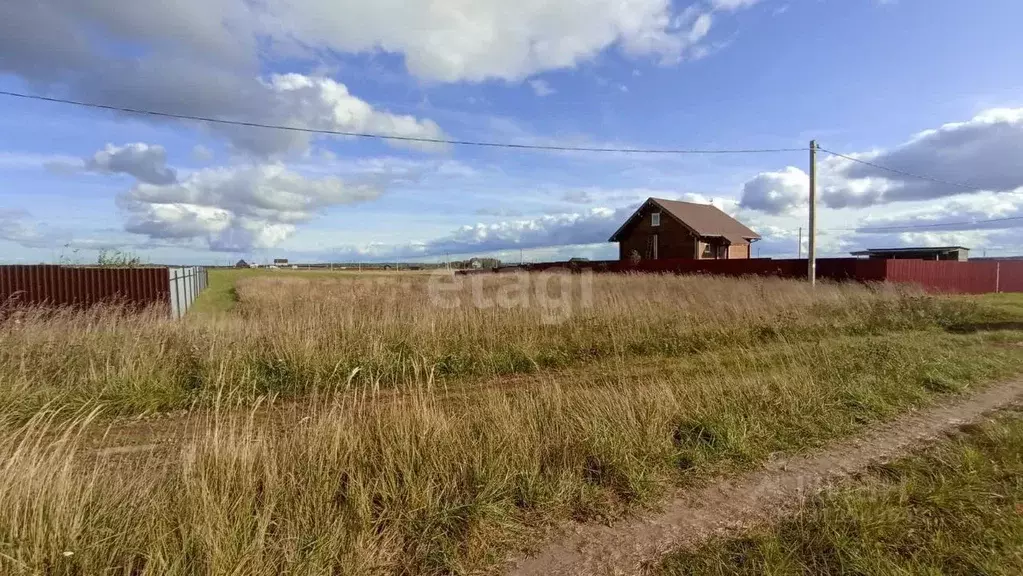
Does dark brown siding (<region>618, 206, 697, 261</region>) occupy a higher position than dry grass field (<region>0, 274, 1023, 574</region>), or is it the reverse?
dark brown siding (<region>618, 206, 697, 261</region>)

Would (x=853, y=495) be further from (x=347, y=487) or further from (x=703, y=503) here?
(x=347, y=487)

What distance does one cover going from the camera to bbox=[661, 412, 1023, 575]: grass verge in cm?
268

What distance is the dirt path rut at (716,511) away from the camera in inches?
112

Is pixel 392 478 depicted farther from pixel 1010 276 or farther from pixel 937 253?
pixel 937 253

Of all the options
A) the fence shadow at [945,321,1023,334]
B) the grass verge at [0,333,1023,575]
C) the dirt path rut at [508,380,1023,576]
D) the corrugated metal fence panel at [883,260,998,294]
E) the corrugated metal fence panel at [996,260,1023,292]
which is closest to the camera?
the grass verge at [0,333,1023,575]

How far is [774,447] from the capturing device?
450 cm

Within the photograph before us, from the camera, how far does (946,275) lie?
2383 cm

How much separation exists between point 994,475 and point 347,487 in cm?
490

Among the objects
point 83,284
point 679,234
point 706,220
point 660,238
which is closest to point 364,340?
point 83,284

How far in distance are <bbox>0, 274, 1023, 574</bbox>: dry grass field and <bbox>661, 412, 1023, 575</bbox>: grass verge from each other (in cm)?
78

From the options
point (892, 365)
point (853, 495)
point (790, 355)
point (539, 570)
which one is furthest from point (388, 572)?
point (892, 365)

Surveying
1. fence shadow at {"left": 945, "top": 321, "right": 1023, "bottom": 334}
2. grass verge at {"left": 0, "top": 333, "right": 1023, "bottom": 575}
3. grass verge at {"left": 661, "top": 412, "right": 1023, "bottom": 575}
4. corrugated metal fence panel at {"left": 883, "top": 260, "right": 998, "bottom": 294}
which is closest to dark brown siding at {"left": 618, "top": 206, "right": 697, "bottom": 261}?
corrugated metal fence panel at {"left": 883, "top": 260, "right": 998, "bottom": 294}

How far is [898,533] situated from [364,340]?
6.90 m

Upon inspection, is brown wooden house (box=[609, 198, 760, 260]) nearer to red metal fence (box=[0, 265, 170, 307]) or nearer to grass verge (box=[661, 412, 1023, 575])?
red metal fence (box=[0, 265, 170, 307])
